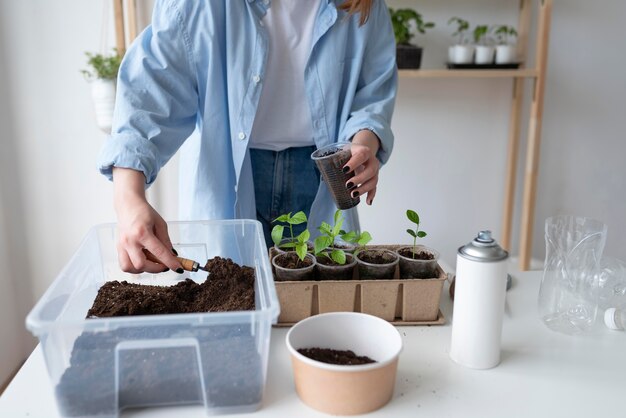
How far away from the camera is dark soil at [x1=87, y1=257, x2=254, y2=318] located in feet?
2.36

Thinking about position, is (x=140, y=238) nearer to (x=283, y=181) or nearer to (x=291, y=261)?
(x=291, y=261)

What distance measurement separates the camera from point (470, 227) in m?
2.22

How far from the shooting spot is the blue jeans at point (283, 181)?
113cm

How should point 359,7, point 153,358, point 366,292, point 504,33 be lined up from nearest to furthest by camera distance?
point 153,358, point 366,292, point 359,7, point 504,33

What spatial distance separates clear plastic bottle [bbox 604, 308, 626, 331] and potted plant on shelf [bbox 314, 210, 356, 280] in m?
0.43

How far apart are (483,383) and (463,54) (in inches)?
56.4

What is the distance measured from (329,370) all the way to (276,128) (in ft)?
1.99

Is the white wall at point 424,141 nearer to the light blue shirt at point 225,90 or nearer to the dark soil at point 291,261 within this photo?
the light blue shirt at point 225,90

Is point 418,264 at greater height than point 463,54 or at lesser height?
lesser

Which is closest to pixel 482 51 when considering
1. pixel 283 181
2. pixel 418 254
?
pixel 283 181

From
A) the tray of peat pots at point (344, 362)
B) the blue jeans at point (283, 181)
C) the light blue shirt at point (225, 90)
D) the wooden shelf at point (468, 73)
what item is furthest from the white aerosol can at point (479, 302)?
the wooden shelf at point (468, 73)

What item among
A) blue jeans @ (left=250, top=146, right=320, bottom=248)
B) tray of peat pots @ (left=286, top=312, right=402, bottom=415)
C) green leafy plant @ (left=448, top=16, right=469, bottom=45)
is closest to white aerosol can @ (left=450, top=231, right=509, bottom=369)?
tray of peat pots @ (left=286, top=312, right=402, bottom=415)

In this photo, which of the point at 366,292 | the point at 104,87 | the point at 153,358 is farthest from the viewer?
the point at 104,87

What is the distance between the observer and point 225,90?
3.46ft
